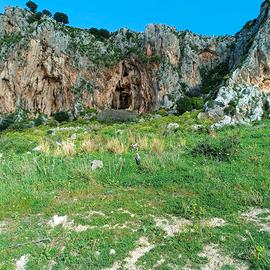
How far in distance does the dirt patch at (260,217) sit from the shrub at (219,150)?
3460mm

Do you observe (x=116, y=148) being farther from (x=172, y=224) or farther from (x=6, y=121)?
(x=6, y=121)

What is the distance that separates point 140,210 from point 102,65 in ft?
252

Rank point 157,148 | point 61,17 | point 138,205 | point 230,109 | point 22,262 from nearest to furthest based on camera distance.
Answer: point 22,262
point 138,205
point 157,148
point 230,109
point 61,17

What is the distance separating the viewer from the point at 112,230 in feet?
24.8

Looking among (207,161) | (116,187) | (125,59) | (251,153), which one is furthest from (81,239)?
(125,59)

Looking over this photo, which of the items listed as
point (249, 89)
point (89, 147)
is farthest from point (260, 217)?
point (249, 89)

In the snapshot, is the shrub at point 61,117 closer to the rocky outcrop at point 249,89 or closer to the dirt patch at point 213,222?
the rocky outcrop at point 249,89

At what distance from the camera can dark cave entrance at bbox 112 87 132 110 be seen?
3354 inches

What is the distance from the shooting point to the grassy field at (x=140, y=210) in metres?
6.67

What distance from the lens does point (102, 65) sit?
82938mm

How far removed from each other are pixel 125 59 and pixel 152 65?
23.2ft

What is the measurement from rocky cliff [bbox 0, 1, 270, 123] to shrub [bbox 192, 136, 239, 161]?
60.3m

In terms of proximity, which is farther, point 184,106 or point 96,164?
point 184,106

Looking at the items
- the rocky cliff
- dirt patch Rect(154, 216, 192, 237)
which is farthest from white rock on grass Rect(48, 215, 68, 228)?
the rocky cliff
